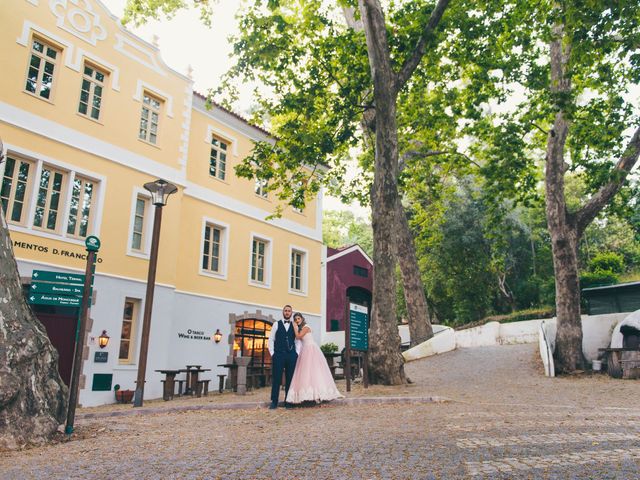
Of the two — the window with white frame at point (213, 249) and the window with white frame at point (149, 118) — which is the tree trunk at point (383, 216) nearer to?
the window with white frame at point (213, 249)

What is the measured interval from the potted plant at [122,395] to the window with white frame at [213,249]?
520cm

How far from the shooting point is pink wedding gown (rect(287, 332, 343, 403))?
9.19 meters

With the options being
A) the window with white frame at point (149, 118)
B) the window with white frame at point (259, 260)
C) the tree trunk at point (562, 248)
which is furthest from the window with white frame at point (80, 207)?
the tree trunk at point (562, 248)

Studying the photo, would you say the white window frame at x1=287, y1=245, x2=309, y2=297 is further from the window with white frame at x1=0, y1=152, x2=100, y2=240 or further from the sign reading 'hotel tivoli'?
the sign reading 'hotel tivoli'

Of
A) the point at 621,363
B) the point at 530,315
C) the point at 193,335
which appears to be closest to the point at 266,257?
the point at 193,335

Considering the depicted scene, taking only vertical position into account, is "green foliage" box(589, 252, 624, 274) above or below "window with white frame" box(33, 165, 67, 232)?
above

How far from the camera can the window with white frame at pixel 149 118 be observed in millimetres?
16125

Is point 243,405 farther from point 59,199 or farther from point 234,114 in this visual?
point 234,114

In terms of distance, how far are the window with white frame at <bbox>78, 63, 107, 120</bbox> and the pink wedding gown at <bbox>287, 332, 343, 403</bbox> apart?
10010 mm

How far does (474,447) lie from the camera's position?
495cm

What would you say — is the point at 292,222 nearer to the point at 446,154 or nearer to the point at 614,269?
the point at 446,154

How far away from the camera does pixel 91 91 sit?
14750mm

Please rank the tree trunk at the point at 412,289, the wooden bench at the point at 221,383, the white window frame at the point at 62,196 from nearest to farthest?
the white window frame at the point at 62,196
the wooden bench at the point at 221,383
the tree trunk at the point at 412,289

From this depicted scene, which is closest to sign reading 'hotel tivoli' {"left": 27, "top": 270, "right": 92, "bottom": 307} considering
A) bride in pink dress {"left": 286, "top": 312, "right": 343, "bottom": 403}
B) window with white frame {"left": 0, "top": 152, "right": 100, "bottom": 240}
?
bride in pink dress {"left": 286, "top": 312, "right": 343, "bottom": 403}
